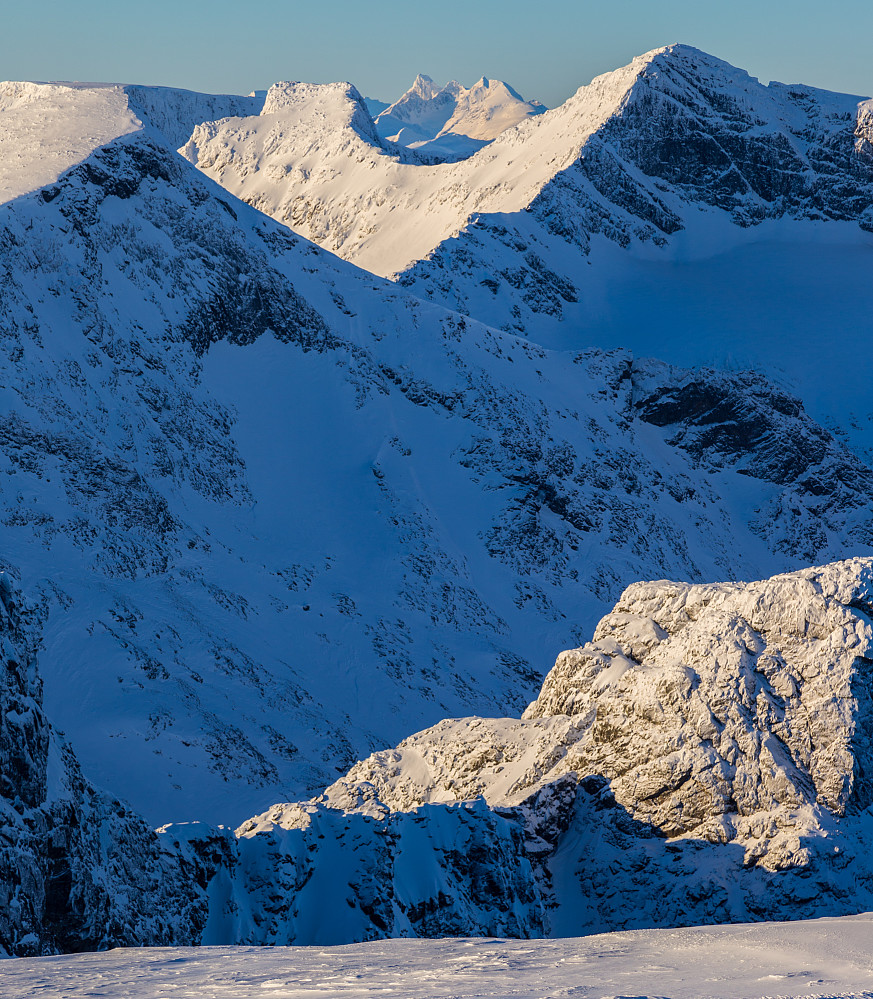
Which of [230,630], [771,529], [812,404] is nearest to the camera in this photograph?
[230,630]

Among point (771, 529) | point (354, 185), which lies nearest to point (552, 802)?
point (771, 529)

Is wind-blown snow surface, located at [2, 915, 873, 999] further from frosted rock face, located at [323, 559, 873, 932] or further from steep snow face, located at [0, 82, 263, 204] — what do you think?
steep snow face, located at [0, 82, 263, 204]

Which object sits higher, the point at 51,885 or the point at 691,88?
the point at 691,88

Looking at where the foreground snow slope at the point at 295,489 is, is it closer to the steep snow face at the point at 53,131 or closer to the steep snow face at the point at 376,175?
the steep snow face at the point at 53,131

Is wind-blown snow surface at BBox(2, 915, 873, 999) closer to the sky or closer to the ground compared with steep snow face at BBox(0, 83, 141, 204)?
closer to the ground

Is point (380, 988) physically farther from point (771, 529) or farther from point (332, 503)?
point (771, 529)

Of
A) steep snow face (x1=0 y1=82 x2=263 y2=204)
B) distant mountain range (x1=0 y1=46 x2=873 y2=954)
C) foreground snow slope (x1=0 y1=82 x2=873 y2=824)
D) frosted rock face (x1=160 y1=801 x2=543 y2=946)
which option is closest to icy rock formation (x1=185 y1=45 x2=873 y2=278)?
distant mountain range (x1=0 y1=46 x2=873 y2=954)
